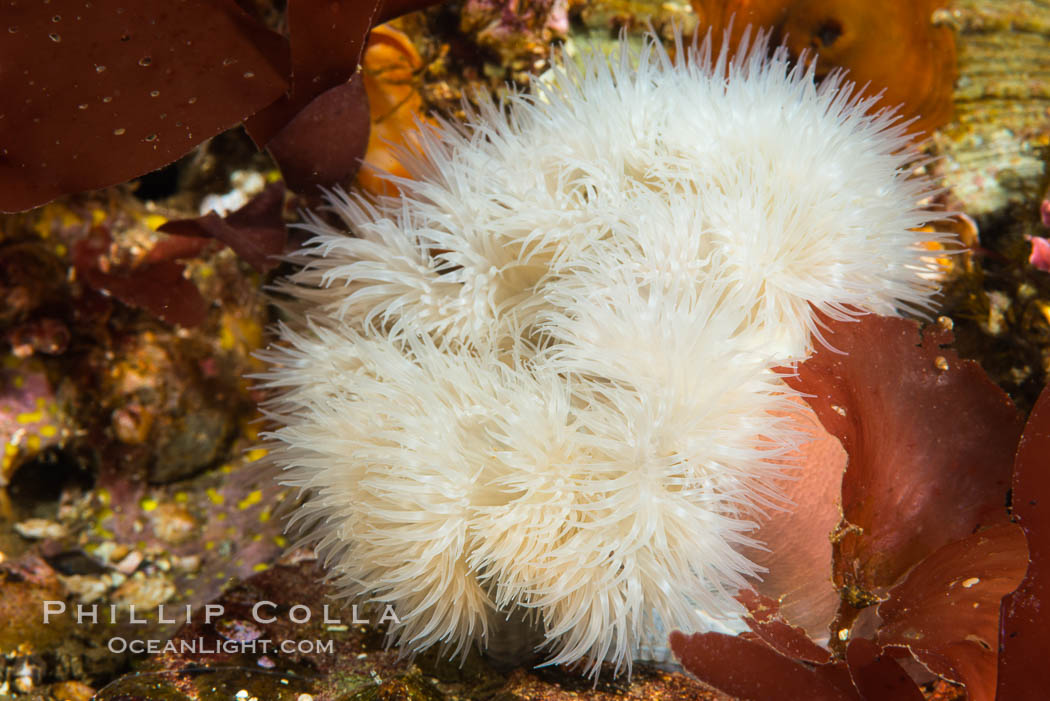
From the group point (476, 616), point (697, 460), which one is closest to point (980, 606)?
point (697, 460)

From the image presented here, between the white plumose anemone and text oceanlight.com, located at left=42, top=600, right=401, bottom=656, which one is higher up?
the white plumose anemone

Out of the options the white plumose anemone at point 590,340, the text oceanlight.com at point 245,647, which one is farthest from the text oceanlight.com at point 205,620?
the white plumose anemone at point 590,340

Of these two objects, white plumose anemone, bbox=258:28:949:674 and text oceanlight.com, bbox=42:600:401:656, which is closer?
white plumose anemone, bbox=258:28:949:674

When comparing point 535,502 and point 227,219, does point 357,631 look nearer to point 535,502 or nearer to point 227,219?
point 535,502

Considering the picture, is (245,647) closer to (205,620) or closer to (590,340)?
(205,620)

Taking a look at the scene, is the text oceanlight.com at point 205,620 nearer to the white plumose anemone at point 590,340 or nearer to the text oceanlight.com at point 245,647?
the text oceanlight.com at point 245,647

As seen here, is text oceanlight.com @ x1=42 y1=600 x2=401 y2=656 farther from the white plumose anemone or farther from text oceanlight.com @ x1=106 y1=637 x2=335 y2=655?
the white plumose anemone

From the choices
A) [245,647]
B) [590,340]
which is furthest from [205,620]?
[590,340]

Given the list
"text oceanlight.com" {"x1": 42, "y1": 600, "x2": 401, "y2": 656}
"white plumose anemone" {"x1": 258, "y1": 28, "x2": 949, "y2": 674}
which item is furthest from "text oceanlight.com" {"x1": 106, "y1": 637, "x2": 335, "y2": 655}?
"white plumose anemone" {"x1": 258, "y1": 28, "x2": 949, "y2": 674}
